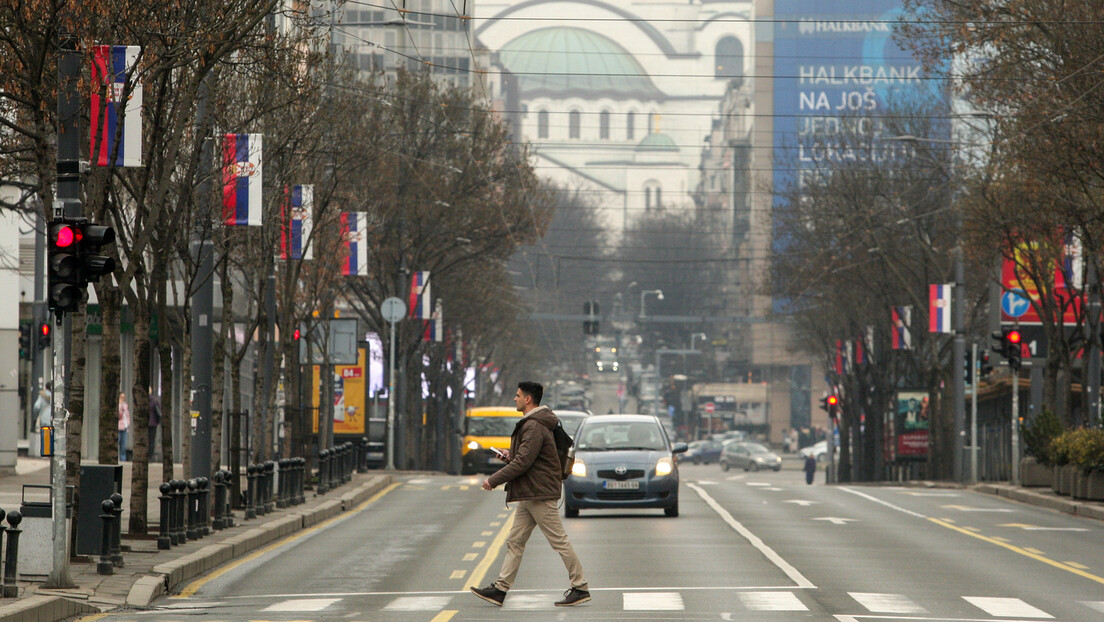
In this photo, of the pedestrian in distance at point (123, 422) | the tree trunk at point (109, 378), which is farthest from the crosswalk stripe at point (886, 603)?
the pedestrian in distance at point (123, 422)

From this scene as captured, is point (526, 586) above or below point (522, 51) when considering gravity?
below

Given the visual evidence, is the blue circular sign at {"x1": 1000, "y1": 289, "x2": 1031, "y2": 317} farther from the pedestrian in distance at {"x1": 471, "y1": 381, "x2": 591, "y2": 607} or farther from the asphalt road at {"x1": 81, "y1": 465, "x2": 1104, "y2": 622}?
the pedestrian in distance at {"x1": 471, "y1": 381, "x2": 591, "y2": 607}

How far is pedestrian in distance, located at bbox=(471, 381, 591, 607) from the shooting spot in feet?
47.0

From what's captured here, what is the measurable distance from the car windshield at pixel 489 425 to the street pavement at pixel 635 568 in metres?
20.1

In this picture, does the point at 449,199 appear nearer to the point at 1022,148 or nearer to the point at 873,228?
the point at 873,228

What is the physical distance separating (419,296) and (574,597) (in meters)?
36.2

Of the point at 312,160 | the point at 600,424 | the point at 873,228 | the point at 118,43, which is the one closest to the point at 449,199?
the point at 873,228

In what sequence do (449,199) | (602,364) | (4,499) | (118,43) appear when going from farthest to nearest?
(602,364) < (449,199) < (4,499) < (118,43)

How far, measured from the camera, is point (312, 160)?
99.9ft

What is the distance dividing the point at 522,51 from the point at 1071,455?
147m

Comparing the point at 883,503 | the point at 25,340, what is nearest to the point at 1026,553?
the point at 883,503

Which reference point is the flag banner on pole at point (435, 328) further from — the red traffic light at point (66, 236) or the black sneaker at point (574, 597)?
the black sneaker at point (574, 597)

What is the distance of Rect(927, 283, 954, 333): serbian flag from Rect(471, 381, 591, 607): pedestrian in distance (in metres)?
32.8

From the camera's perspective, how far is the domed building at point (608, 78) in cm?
18200
